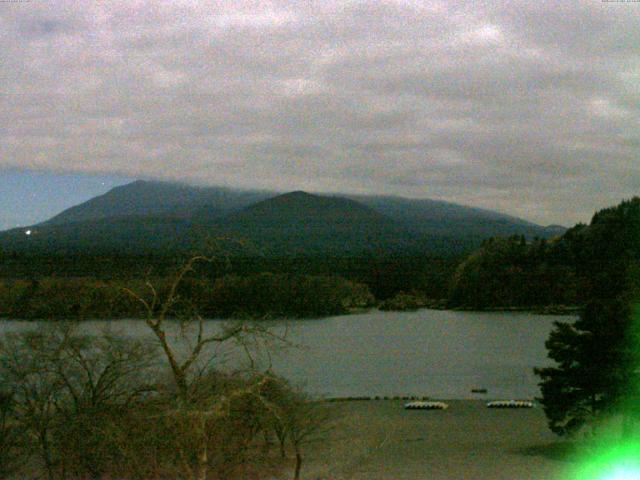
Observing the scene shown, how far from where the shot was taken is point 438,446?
47.8 feet

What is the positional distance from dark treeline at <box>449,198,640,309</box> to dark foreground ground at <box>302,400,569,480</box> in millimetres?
27306

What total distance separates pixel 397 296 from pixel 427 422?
28107 mm

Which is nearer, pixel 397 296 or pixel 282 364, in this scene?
pixel 282 364

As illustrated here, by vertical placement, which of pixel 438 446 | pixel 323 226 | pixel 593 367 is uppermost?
pixel 323 226

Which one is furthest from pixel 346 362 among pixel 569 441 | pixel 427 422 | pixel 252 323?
pixel 252 323

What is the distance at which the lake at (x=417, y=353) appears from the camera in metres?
24.3

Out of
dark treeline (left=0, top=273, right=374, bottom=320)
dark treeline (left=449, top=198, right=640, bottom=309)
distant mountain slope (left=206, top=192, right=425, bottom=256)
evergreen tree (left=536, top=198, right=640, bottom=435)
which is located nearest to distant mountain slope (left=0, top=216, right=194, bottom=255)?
dark treeline (left=0, top=273, right=374, bottom=320)

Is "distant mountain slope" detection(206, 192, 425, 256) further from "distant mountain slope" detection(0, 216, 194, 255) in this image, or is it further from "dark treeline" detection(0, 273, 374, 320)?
"dark treeline" detection(0, 273, 374, 320)

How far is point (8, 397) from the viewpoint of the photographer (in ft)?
24.2

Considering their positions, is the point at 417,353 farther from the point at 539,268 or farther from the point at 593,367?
the point at 593,367

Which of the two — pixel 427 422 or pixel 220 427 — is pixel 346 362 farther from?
pixel 220 427

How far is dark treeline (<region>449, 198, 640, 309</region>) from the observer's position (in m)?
46.6

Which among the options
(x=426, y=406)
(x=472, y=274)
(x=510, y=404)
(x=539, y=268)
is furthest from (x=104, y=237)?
(x=539, y=268)

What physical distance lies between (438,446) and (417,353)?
62.2ft
